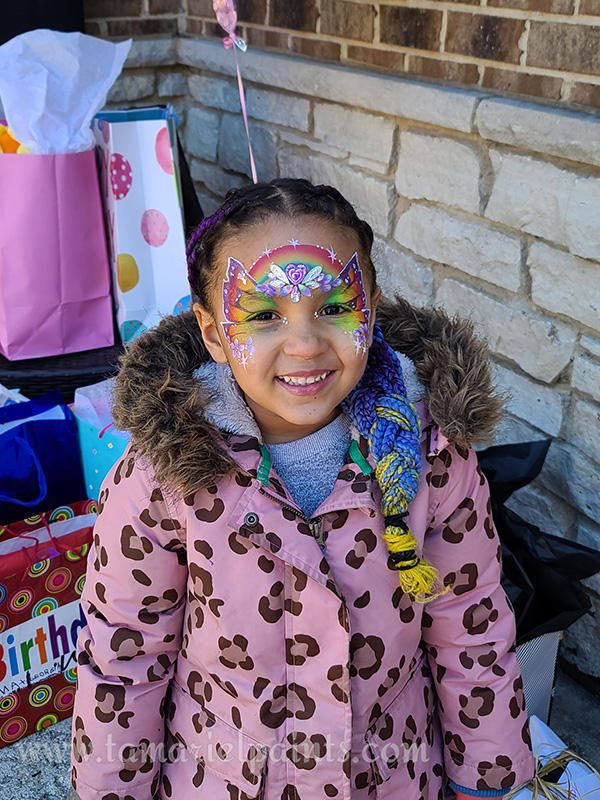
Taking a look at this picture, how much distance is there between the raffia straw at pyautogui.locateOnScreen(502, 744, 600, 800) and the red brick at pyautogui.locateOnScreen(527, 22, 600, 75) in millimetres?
1630

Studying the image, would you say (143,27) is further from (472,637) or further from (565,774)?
(565,774)

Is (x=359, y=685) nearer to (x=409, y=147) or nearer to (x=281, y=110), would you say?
(x=409, y=147)

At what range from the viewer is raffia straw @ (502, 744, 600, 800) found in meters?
1.72

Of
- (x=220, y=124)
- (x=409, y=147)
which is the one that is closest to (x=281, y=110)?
(x=220, y=124)

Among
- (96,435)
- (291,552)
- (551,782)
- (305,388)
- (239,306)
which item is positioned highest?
(239,306)

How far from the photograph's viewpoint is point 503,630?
141 centimetres

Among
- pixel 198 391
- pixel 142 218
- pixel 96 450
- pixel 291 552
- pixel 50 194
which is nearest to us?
pixel 291 552

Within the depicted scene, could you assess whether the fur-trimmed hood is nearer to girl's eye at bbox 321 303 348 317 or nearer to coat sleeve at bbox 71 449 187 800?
coat sleeve at bbox 71 449 187 800

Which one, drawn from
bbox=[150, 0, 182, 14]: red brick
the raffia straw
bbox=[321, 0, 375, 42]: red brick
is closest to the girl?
the raffia straw

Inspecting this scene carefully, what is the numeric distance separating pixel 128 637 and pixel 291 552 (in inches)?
12.8

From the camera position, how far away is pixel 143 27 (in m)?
3.70

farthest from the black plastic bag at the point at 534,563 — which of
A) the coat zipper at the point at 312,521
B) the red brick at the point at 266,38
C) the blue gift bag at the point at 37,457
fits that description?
the red brick at the point at 266,38

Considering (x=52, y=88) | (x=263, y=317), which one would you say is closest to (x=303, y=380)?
(x=263, y=317)

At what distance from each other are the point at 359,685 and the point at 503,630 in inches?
11.5
